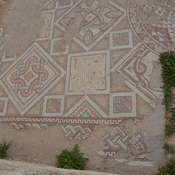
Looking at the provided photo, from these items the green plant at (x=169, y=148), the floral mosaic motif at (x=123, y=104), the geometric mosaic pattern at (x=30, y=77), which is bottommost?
the green plant at (x=169, y=148)

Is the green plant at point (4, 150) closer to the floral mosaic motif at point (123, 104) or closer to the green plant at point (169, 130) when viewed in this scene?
the floral mosaic motif at point (123, 104)

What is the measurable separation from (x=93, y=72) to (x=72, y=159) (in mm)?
1030

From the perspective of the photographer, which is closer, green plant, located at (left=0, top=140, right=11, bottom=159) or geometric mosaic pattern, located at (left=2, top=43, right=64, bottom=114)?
green plant, located at (left=0, top=140, right=11, bottom=159)

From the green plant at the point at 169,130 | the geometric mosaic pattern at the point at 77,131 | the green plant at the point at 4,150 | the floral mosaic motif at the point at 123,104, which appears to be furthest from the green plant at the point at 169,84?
the green plant at the point at 4,150

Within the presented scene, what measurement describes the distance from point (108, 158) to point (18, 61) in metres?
1.77

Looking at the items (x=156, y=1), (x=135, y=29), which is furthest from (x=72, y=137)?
(x=156, y=1)

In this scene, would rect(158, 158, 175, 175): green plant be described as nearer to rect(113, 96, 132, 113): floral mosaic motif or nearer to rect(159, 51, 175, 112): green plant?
rect(159, 51, 175, 112): green plant

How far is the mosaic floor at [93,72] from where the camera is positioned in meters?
2.30

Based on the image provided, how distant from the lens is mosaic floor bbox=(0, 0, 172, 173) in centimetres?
230

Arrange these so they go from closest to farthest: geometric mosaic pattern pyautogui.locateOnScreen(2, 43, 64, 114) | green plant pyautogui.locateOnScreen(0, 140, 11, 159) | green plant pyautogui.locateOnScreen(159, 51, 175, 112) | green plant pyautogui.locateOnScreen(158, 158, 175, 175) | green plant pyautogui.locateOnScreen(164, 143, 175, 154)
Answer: green plant pyautogui.locateOnScreen(158, 158, 175, 175) → green plant pyautogui.locateOnScreen(164, 143, 175, 154) → green plant pyautogui.locateOnScreen(159, 51, 175, 112) → green plant pyautogui.locateOnScreen(0, 140, 11, 159) → geometric mosaic pattern pyautogui.locateOnScreen(2, 43, 64, 114)

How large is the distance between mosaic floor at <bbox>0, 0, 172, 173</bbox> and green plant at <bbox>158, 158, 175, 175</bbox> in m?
0.14

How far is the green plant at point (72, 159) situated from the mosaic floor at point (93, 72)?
0.17m

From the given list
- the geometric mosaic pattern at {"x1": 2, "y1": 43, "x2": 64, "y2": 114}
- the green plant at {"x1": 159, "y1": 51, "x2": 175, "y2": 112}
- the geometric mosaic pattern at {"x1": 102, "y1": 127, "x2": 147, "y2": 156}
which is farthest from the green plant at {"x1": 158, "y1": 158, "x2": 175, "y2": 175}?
the geometric mosaic pattern at {"x1": 2, "y1": 43, "x2": 64, "y2": 114}

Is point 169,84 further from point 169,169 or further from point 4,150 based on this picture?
point 4,150
